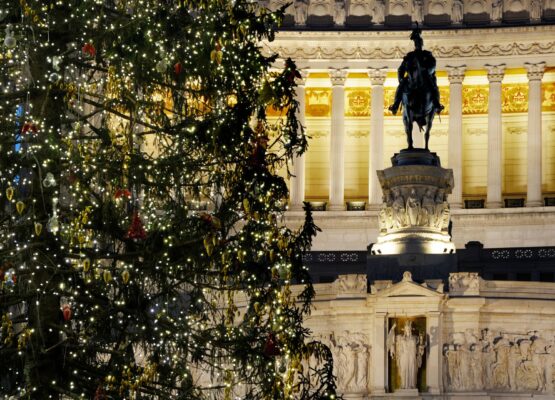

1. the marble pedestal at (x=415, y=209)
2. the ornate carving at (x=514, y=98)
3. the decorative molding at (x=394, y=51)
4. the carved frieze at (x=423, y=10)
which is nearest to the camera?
the marble pedestal at (x=415, y=209)

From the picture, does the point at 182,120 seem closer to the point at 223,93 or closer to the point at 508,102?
the point at 223,93

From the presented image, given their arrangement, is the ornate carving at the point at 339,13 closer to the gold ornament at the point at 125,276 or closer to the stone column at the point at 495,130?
the stone column at the point at 495,130

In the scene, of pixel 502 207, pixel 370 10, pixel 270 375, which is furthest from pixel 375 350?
pixel 370 10

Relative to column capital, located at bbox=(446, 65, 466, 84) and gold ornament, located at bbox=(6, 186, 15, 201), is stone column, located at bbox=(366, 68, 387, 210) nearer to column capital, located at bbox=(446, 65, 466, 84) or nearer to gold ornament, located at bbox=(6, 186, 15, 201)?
column capital, located at bbox=(446, 65, 466, 84)

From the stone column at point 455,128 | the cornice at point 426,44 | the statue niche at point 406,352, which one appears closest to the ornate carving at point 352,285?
the statue niche at point 406,352

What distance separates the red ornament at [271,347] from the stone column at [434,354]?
2042cm

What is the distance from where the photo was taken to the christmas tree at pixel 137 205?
35938 millimetres

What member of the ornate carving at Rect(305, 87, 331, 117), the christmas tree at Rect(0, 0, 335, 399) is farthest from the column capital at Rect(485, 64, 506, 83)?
the christmas tree at Rect(0, 0, 335, 399)

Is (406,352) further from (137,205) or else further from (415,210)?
(137,205)

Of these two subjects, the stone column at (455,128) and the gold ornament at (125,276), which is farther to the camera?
the stone column at (455,128)

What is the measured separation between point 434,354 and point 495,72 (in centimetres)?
4808

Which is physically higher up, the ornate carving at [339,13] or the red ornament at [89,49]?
the ornate carving at [339,13]

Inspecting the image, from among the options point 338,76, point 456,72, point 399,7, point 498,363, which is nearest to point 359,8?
point 399,7

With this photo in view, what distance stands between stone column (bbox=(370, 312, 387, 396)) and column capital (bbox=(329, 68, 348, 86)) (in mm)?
48329
